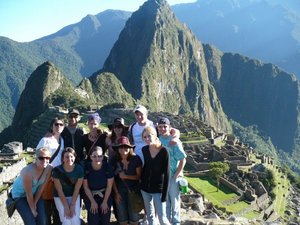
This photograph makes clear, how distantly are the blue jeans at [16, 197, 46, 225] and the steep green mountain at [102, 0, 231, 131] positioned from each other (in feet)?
383

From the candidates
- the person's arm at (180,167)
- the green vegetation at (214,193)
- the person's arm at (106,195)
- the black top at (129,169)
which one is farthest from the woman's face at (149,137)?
the green vegetation at (214,193)

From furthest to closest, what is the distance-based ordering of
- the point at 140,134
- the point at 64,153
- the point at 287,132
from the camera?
1. the point at 287,132
2. the point at 140,134
3. the point at 64,153

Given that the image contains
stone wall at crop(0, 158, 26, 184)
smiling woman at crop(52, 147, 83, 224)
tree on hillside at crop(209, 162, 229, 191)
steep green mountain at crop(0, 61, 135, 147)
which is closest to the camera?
smiling woman at crop(52, 147, 83, 224)

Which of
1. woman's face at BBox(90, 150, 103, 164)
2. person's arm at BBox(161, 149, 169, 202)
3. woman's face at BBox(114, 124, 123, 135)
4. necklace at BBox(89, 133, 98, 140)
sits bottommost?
person's arm at BBox(161, 149, 169, 202)

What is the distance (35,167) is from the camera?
6.96m

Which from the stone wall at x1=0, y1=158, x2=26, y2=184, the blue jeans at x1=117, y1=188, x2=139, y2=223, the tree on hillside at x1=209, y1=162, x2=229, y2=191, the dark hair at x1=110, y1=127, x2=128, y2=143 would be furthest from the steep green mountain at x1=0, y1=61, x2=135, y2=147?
the blue jeans at x1=117, y1=188, x2=139, y2=223

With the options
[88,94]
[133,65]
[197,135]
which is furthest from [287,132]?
[197,135]

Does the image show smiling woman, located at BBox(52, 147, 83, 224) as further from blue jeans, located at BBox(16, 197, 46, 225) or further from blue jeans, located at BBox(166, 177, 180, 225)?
blue jeans, located at BBox(166, 177, 180, 225)

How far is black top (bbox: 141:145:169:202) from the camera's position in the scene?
7.09m

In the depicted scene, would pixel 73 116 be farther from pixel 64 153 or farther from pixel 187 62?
pixel 187 62

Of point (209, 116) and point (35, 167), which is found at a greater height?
point (35, 167)

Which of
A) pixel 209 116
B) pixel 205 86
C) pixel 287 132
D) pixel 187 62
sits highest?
pixel 187 62

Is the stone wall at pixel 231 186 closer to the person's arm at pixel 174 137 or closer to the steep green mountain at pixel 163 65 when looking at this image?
the person's arm at pixel 174 137

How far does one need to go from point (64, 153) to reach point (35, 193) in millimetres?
844
